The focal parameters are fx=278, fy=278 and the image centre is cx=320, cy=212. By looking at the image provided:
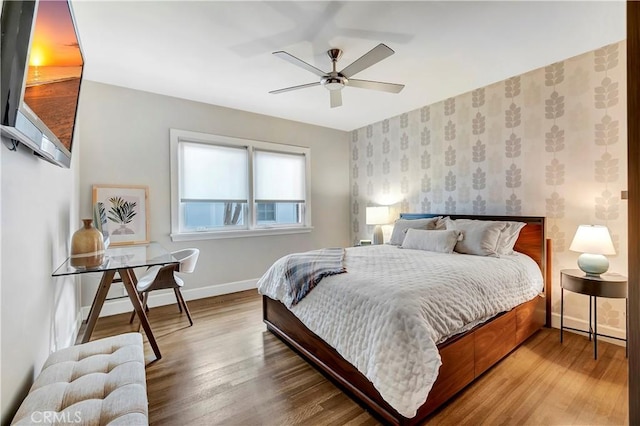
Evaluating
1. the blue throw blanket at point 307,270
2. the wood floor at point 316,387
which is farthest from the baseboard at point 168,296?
the blue throw blanket at point 307,270

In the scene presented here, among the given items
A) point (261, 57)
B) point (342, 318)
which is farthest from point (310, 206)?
point (342, 318)

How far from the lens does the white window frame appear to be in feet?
11.5

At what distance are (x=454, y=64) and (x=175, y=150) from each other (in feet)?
10.9

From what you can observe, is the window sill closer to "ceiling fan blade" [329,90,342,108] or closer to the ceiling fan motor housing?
"ceiling fan blade" [329,90,342,108]

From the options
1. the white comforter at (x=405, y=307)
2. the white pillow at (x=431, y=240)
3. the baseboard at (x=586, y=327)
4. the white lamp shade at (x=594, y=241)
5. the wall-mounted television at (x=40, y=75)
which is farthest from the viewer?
the white pillow at (x=431, y=240)

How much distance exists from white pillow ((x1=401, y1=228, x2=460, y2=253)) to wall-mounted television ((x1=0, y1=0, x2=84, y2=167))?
10.1 feet

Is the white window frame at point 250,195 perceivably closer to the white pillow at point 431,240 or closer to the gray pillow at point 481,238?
the white pillow at point 431,240

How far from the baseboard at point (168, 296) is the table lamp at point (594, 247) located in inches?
147

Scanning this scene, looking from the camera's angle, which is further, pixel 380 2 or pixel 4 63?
pixel 380 2

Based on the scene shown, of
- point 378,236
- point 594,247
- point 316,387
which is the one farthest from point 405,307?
point 378,236

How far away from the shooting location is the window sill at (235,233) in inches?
140

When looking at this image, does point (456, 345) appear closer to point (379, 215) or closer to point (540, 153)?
point (540, 153)

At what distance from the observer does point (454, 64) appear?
274cm

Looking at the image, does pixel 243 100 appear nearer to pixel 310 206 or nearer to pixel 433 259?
pixel 310 206
